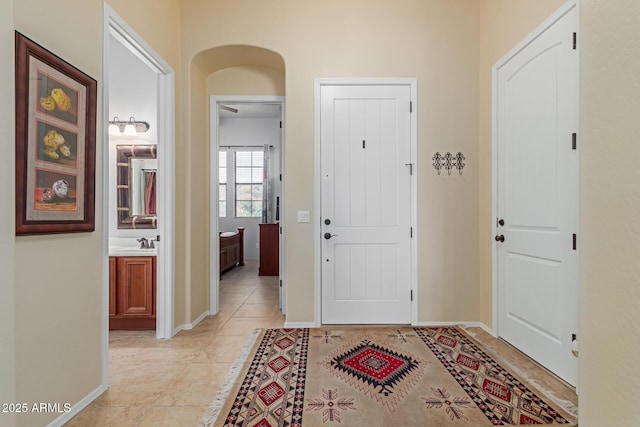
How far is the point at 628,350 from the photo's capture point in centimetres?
68

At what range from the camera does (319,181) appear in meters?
3.11

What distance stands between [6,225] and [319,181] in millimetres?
2331

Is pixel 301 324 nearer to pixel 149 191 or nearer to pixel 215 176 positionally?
pixel 215 176

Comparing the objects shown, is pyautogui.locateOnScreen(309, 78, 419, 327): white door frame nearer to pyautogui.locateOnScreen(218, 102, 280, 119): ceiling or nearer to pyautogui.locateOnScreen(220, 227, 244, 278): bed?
pyautogui.locateOnScreen(220, 227, 244, 278): bed

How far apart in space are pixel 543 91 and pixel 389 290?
6.68ft

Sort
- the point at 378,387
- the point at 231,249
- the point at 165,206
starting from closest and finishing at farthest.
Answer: the point at 378,387 < the point at 165,206 < the point at 231,249

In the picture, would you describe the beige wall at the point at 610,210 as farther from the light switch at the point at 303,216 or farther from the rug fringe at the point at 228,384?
the light switch at the point at 303,216

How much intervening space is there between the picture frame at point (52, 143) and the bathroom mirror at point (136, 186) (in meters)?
1.66

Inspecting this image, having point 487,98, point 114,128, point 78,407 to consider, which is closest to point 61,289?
point 78,407

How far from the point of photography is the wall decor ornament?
3111 mm

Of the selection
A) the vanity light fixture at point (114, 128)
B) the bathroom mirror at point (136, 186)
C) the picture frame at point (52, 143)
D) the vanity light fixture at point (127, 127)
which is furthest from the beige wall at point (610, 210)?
the vanity light fixture at point (114, 128)

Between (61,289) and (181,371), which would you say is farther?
(181,371)

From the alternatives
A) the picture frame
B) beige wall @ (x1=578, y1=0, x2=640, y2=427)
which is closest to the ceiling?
the picture frame

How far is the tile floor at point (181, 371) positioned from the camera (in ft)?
5.85
